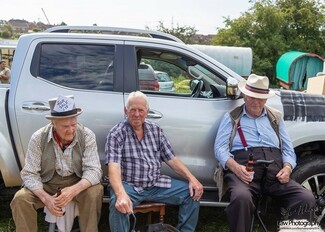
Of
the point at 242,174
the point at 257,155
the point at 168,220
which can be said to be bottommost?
the point at 168,220

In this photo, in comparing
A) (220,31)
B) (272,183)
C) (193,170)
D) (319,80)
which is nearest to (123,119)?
(193,170)

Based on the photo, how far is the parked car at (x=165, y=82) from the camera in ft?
11.8

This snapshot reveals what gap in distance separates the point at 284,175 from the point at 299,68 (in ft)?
52.1

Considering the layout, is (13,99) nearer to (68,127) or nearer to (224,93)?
(68,127)

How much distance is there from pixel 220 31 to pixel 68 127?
22.7 m

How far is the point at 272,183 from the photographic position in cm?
327

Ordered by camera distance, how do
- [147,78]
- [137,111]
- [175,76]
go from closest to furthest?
[137,111]
[147,78]
[175,76]

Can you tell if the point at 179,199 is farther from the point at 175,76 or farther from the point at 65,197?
the point at 175,76

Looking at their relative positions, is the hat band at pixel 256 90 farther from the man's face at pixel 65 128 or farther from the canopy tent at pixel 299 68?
the canopy tent at pixel 299 68

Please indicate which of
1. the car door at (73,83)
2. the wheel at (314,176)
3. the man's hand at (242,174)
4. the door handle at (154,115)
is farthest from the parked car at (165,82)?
the wheel at (314,176)

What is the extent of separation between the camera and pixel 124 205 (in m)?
2.78

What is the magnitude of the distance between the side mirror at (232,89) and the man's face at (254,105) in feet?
0.31

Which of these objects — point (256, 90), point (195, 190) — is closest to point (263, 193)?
point (195, 190)

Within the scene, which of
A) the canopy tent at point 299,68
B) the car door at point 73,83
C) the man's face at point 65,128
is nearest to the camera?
the man's face at point 65,128
